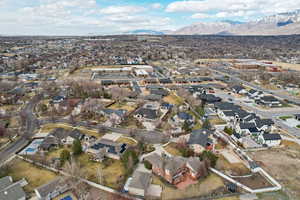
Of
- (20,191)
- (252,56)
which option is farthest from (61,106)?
(252,56)

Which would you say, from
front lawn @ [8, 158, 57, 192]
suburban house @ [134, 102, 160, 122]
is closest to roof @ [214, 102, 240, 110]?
suburban house @ [134, 102, 160, 122]

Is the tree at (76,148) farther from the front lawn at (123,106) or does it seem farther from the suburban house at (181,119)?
the front lawn at (123,106)

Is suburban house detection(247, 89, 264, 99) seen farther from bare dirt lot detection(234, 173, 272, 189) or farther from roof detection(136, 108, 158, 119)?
bare dirt lot detection(234, 173, 272, 189)

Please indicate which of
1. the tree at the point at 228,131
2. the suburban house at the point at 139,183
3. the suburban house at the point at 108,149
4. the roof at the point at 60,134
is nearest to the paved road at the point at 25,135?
the roof at the point at 60,134

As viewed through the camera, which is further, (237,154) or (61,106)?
(61,106)

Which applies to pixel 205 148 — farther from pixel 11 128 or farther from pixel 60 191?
pixel 11 128
